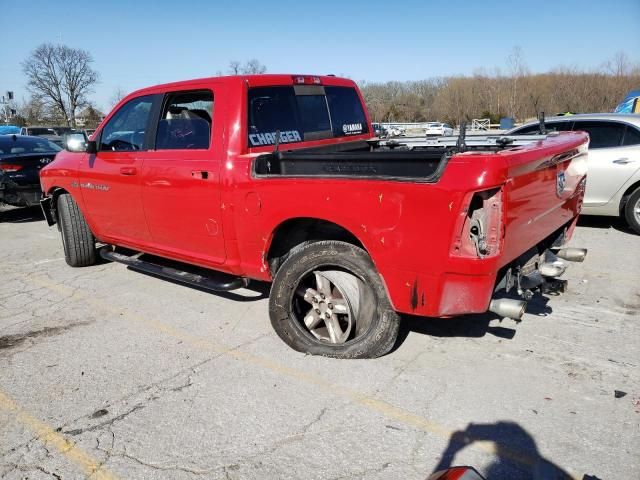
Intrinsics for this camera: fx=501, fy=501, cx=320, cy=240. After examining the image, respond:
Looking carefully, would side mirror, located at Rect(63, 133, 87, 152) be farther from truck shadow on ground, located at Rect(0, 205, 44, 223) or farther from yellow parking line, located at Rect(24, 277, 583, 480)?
truck shadow on ground, located at Rect(0, 205, 44, 223)

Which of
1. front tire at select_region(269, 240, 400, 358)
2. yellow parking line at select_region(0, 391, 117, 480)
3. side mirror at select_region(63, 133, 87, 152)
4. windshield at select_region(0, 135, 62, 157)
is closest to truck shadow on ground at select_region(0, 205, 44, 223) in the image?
windshield at select_region(0, 135, 62, 157)

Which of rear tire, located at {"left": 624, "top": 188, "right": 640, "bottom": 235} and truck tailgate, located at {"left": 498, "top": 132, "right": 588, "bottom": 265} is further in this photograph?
rear tire, located at {"left": 624, "top": 188, "right": 640, "bottom": 235}

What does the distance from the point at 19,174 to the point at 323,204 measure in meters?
8.37

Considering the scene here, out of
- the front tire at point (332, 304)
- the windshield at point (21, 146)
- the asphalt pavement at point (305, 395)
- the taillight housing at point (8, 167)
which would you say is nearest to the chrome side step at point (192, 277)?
the asphalt pavement at point (305, 395)

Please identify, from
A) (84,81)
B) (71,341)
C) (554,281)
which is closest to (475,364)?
(554,281)

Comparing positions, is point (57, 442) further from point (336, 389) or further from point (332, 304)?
point (332, 304)

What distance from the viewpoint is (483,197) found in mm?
2674

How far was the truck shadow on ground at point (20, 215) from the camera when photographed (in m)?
10.1

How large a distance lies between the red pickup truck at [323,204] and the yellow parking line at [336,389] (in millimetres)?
269

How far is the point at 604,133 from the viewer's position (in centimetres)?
694

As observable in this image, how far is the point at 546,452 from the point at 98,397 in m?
2.63

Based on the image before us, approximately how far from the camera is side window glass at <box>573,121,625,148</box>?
6.83 meters

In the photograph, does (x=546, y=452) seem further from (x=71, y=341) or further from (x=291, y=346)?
(x=71, y=341)

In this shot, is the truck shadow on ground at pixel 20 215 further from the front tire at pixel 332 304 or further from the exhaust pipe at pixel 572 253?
the exhaust pipe at pixel 572 253
